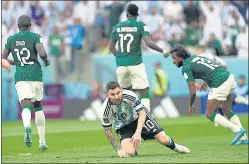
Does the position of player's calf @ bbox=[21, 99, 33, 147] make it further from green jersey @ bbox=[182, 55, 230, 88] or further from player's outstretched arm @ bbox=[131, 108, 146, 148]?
green jersey @ bbox=[182, 55, 230, 88]

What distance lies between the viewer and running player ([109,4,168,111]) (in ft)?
59.1

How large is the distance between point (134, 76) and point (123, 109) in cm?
521

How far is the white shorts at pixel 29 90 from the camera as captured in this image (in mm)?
15617

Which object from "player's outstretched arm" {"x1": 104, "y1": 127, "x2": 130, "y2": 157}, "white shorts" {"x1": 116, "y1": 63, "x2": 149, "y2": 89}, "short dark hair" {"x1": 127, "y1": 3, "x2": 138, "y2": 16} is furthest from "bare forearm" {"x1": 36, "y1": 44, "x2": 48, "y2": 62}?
"white shorts" {"x1": 116, "y1": 63, "x2": 149, "y2": 89}

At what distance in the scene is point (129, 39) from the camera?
18.1 meters

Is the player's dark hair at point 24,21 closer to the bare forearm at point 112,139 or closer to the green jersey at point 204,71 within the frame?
the green jersey at point 204,71

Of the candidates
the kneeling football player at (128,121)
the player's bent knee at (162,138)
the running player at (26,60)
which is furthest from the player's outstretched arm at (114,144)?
the running player at (26,60)

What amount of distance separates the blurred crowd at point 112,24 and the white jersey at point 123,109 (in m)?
16.5

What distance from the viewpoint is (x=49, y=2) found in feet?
101

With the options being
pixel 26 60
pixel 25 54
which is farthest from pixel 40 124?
pixel 25 54

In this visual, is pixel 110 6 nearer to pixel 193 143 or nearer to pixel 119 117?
pixel 193 143

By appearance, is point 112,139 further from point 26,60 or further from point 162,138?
point 26,60

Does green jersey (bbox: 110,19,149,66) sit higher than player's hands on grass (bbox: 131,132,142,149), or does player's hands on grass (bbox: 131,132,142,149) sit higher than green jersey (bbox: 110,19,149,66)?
green jersey (bbox: 110,19,149,66)

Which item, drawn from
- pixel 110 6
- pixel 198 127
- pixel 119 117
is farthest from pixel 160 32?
pixel 119 117
